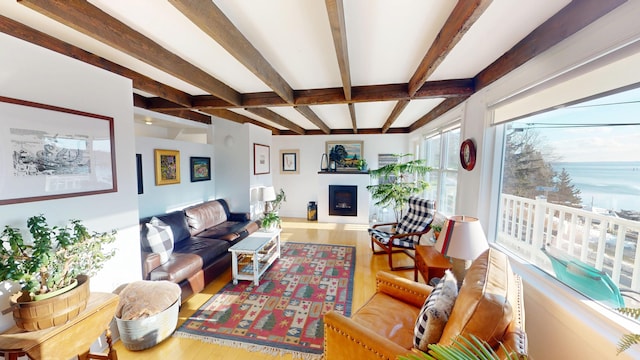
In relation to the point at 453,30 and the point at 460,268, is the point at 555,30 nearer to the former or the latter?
the point at 453,30

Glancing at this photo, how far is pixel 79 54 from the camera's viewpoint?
1657 millimetres

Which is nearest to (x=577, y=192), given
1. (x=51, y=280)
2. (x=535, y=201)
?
(x=535, y=201)

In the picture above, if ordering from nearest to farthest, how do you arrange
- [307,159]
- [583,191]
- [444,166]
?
[583,191]
[444,166]
[307,159]

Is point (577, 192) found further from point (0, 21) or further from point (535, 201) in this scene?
point (0, 21)

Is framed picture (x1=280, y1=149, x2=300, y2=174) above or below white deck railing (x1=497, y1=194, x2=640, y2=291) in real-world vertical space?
above

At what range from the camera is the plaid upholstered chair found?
3186 mm

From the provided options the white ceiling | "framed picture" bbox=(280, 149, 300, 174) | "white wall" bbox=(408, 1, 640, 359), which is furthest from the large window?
"framed picture" bbox=(280, 149, 300, 174)

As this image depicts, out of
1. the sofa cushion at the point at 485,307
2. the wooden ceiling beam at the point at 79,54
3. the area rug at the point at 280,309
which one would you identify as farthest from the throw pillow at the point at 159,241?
the sofa cushion at the point at 485,307

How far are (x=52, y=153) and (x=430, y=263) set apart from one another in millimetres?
3152

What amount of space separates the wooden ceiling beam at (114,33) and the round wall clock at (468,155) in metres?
2.75

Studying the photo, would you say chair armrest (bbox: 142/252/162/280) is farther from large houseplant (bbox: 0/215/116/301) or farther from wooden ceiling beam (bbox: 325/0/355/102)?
wooden ceiling beam (bbox: 325/0/355/102)

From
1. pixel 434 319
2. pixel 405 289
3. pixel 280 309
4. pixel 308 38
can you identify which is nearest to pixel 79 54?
pixel 308 38

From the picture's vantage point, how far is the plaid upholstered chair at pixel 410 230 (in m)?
3.19

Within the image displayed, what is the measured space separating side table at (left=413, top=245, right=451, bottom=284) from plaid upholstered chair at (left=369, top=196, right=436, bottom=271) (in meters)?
0.45
